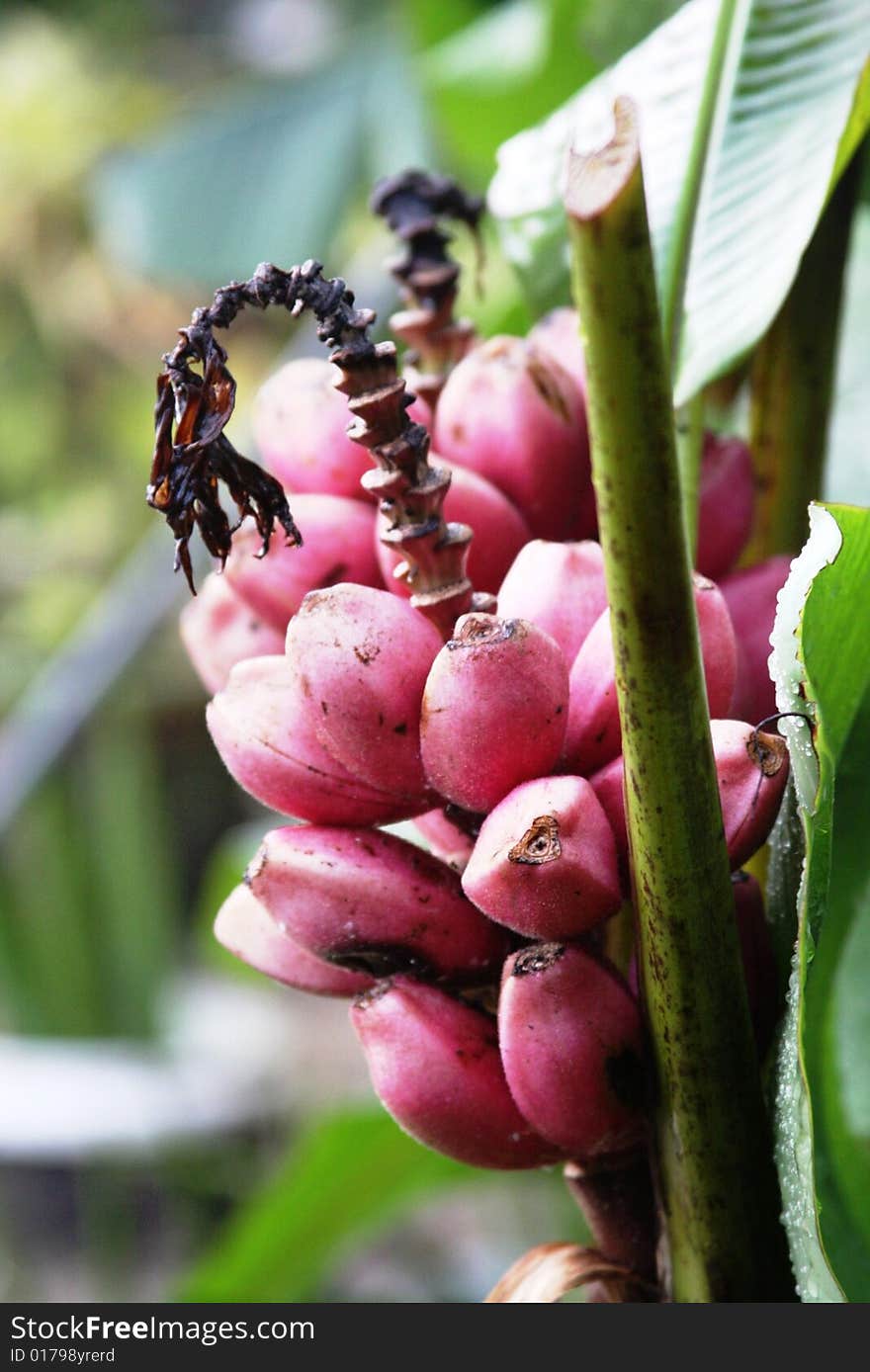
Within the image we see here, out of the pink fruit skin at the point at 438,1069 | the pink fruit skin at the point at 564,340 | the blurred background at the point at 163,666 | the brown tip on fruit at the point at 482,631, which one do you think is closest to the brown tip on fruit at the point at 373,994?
the pink fruit skin at the point at 438,1069

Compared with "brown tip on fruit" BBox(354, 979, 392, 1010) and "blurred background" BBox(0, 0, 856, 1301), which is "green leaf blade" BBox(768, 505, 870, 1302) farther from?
"blurred background" BBox(0, 0, 856, 1301)

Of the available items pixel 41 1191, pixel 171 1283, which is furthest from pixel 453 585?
pixel 41 1191

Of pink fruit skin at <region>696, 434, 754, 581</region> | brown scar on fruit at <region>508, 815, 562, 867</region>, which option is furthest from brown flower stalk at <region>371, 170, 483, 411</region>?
brown scar on fruit at <region>508, 815, 562, 867</region>

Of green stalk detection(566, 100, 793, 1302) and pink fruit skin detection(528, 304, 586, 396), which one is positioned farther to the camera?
pink fruit skin detection(528, 304, 586, 396)

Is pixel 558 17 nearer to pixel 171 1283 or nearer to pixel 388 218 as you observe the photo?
pixel 388 218

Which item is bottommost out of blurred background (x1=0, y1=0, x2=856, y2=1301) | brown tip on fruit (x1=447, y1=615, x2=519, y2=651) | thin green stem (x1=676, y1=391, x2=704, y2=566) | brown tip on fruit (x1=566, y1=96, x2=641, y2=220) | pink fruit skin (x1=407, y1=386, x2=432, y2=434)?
blurred background (x1=0, y1=0, x2=856, y2=1301)

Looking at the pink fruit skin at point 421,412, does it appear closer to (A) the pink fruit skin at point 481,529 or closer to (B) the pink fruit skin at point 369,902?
(A) the pink fruit skin at point 481,529
